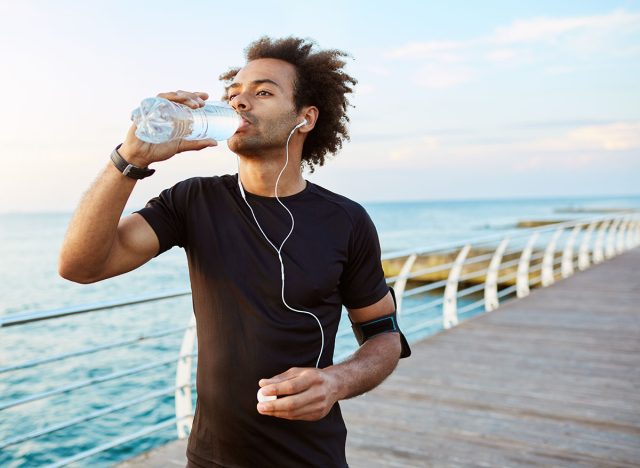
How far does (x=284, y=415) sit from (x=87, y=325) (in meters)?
16.0

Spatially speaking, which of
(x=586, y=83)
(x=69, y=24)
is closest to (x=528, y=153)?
(x=586, y=83)

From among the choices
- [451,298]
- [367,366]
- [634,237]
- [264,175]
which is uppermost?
[264,175]

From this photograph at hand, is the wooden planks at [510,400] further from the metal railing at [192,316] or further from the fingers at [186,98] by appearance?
the fingers at [186,98]

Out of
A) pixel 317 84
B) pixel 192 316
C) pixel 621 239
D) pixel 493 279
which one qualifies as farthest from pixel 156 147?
pixel 621 239

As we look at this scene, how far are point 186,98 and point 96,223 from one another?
256mm

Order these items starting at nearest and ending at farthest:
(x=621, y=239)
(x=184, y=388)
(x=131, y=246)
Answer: (x=131, y=246) < (x=184, y=388) < (x=621, y=239)

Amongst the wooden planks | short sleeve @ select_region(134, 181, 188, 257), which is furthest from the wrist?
the wooden planks

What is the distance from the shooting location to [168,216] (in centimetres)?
131

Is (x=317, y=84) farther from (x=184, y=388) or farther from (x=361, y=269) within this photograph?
(x=184, y=388)

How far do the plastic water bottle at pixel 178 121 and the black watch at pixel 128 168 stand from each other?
48 mm

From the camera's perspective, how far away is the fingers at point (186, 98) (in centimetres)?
105

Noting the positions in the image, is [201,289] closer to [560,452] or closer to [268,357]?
[268,357]

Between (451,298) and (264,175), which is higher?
(264,175)

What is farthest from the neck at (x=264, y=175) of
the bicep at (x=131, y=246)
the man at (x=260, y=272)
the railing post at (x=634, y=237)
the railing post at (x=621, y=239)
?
the railing post at (x=634, y=237)
